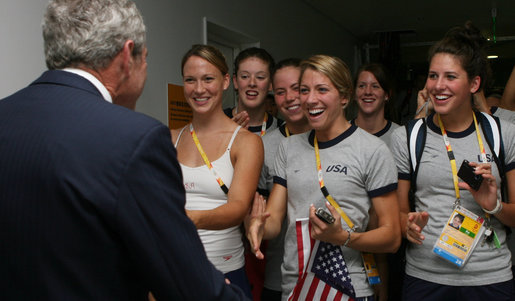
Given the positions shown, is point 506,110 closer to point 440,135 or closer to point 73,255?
point 440,135

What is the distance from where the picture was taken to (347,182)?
6.53ft

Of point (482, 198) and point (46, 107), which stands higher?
point (46, 107)

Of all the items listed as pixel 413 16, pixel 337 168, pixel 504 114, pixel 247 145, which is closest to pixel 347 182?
pixel 337 168

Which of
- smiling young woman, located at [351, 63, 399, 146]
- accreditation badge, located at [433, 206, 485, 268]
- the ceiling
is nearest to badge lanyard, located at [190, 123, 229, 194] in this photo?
accreditation badge, located at [433, 206, 485, 268]

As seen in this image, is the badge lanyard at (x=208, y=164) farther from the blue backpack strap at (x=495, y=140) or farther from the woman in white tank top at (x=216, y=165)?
the blue backpack strap at (x=495, y=140)

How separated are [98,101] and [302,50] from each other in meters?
6.15

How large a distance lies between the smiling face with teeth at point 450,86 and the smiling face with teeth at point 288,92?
0.74 m

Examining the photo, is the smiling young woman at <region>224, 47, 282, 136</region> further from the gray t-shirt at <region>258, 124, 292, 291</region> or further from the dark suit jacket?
the dark suit jacket

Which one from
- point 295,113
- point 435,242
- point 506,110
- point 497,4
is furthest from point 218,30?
point 497,4

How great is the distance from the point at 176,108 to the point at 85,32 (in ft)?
9.37

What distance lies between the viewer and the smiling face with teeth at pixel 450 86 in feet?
7.25

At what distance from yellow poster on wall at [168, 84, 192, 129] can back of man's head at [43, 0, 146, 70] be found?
2.68 metres

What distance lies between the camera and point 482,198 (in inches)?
80.0

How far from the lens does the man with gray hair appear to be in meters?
0.84
